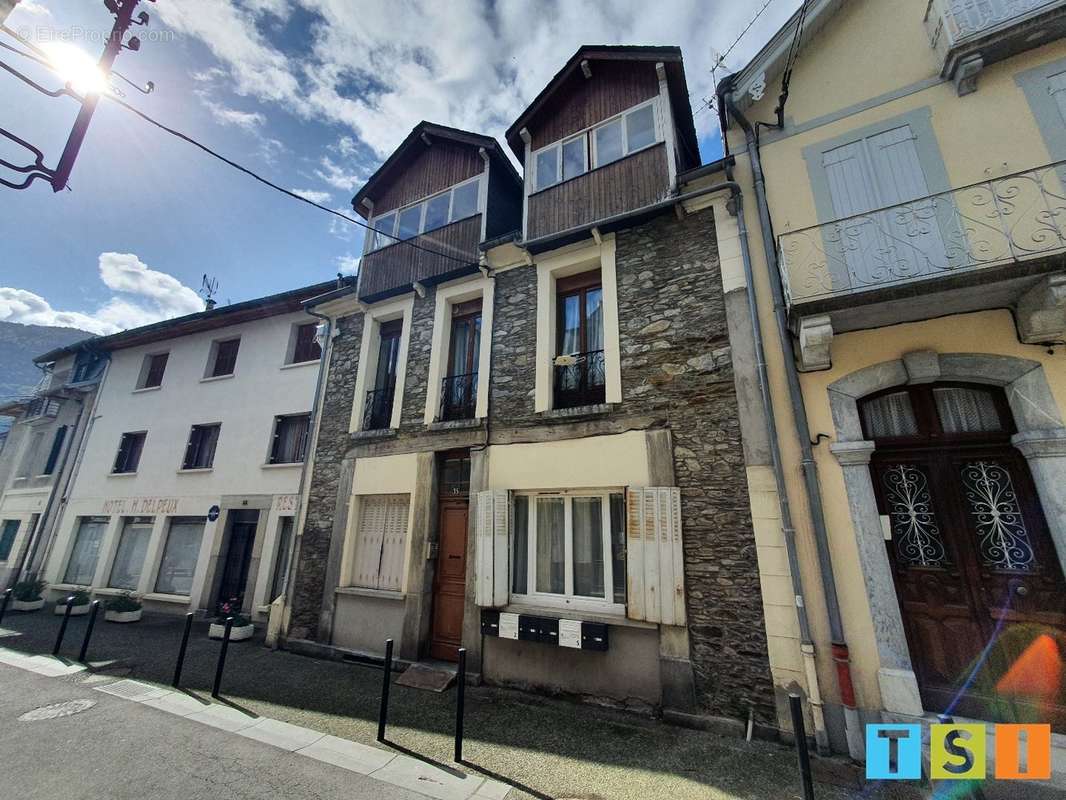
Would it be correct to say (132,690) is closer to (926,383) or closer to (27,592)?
(27,592)

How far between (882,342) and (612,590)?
4393mm

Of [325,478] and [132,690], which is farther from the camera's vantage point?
[325,478]

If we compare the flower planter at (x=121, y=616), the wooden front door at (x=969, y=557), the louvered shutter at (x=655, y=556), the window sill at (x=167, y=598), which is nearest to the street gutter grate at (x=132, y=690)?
the flower planter at (x=121, y=616)

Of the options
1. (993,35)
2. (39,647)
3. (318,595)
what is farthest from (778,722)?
(39,647)

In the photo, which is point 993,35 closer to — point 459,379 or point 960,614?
point 960,614

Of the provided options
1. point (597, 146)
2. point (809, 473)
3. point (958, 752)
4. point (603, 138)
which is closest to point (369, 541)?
point (809, 473)

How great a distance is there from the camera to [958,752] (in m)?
3.80

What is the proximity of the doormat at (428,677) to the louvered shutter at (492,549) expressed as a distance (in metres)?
1.02

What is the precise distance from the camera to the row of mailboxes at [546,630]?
516cm

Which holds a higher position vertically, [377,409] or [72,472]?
[377,409]

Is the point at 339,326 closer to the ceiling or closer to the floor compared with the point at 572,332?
closer to the ceiling

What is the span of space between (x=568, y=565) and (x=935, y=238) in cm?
568

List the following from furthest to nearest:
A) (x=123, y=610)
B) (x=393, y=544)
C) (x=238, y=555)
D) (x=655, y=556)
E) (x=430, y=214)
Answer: (x=238, y=555)
(x=123, y=610)
(x=430, y=214)
(x=393, y=544)
(x=655, y=556)

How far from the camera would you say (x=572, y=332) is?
709 centimetres
